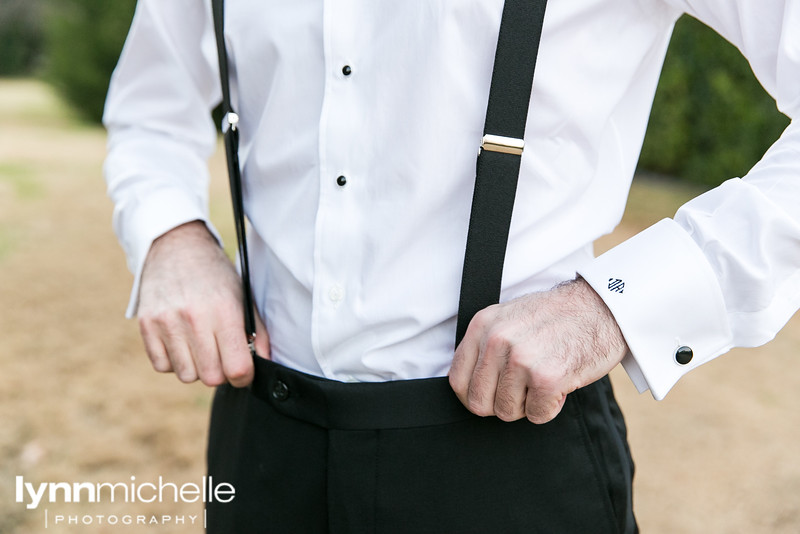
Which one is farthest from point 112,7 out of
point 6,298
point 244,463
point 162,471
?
point 244,463

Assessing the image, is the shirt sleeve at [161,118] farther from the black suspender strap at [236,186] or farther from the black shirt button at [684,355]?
the black shirt button at [684,355]

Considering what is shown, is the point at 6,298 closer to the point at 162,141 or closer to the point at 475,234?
the point at 162,141

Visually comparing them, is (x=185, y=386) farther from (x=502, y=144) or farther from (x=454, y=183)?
(x=502, y=144)

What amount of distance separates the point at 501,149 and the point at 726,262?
1.05ft

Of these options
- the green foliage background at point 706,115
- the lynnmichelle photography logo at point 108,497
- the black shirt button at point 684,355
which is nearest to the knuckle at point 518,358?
the black shirt button at point 684,355

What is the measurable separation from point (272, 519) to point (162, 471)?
7.12ft

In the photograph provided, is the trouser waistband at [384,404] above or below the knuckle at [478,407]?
below

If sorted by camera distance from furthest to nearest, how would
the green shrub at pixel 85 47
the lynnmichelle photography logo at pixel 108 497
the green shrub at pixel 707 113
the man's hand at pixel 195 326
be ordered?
the green shrub at pixel 85 47 → the green shrub at pixel 707 113 → the lynnmichelle photography logo at pixel 108 497 → the man's hand at pixel 195 326

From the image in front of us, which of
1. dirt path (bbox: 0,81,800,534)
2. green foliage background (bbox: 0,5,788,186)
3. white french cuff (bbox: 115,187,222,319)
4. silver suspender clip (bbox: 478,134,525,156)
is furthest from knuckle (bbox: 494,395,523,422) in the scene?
green foliage background (bbox: 0,5,788,186)

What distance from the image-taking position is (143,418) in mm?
3523

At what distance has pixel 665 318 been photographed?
37.7 inches

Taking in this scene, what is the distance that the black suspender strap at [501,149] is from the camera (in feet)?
3.16

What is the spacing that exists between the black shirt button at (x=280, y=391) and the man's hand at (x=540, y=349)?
0.33m

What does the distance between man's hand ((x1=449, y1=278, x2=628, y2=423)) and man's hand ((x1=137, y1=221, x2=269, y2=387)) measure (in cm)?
42
